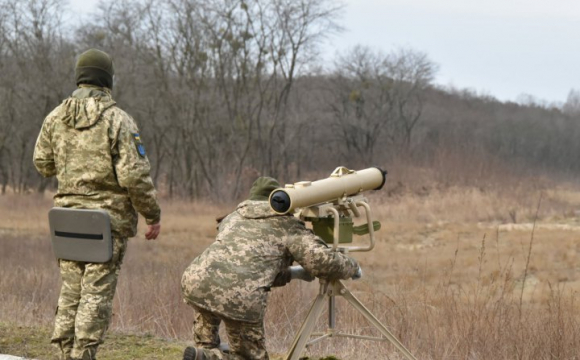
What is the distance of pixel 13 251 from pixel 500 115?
55110 mm

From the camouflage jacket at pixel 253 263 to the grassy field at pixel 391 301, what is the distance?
1608 millimetres

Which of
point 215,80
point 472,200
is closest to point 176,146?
point 215,80

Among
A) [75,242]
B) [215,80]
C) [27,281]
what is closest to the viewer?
[75,242]

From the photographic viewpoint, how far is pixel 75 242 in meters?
5.09

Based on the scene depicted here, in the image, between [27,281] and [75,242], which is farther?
[27,281]

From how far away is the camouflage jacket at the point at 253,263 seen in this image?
182 inches

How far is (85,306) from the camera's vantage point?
4980 millimetres

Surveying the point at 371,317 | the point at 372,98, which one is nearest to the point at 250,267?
the point at 371,317

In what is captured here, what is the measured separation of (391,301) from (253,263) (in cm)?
358

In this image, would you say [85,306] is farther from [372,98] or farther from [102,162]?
[372,98]

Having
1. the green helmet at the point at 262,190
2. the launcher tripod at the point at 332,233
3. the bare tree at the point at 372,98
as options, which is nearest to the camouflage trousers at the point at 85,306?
the green helmet at the point at 262,190

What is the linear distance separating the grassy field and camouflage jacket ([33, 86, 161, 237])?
1427 millimetres

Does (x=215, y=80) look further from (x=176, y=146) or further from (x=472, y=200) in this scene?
(x=472, y=200)

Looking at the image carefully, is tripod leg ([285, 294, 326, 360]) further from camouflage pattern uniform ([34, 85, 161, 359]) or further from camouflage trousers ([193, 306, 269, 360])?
camouflage pattern uniform ([34, 85, 161, 359])
